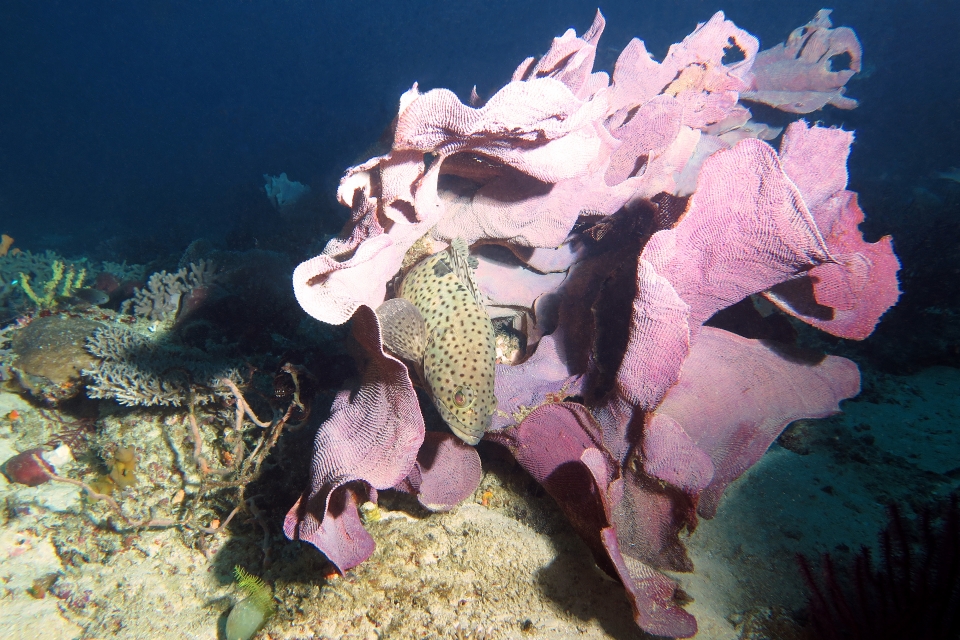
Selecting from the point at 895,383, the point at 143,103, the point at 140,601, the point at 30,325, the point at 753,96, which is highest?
the point at 143,103

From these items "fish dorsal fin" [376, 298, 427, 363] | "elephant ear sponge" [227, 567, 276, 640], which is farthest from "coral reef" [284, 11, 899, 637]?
"elephant ear sponge" [227, 567, 276, 640]

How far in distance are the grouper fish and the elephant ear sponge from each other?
6.38 ft

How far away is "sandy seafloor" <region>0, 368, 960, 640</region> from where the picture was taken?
2.37m

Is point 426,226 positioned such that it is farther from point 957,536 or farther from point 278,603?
point 957,536

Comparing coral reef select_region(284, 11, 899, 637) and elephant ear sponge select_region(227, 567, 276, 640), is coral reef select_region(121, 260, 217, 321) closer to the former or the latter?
coral reef select_region(284, 11, 899, 637)

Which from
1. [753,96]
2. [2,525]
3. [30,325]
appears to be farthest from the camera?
[753,96]

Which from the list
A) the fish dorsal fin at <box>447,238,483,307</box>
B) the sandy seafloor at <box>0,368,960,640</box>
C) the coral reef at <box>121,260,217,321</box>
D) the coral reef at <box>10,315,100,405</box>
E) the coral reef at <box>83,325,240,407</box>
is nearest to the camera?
the sandy seafloor at <box>0,368,960,640</box>

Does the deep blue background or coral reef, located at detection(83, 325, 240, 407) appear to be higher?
the deep blue background

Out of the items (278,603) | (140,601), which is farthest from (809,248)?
(140,601)

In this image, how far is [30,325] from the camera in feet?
15.6

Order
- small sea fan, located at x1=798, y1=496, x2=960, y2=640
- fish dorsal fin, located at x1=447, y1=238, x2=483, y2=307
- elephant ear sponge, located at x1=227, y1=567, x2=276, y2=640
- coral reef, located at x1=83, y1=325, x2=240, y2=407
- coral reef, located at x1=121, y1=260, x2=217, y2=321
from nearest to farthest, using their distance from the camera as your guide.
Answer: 1. small sea fan, located at x1=798, y1=496, x2=960, y2=640
2. elephant ear sponge, located at x1=227, y1=567, x2=276, y2=640
3. fish dorsal fin, located at x1=447, y1=238, x2=483, y2=307
4. coral reef, located at x1=83, y1=325, x2=240, y2=407
5. coral reef, located at x1=121, y1=260, x2=217, y2=321

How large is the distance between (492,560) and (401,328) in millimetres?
1660

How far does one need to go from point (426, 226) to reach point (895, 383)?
6.00 meters

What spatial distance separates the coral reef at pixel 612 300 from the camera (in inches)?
88.9
